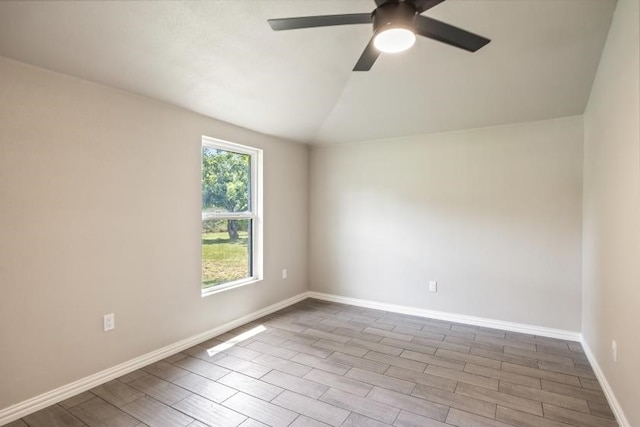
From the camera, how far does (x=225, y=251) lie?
362cm

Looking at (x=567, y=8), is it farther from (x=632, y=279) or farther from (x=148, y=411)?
(x=148, y=411)

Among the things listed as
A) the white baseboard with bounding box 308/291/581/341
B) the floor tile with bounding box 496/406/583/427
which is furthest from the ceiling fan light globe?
the white baseboard with bounding box 308/291/581/341

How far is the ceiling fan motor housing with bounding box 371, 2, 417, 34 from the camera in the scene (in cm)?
153

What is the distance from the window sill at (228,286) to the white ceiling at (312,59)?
5.76 feet

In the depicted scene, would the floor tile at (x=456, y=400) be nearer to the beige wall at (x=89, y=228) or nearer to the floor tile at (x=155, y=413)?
the floor tile at (x=155, y=413)

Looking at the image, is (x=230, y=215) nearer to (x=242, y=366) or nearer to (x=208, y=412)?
(x=242, y=366)

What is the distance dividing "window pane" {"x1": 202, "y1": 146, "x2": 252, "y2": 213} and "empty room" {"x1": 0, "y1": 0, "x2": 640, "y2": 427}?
1.2 inches

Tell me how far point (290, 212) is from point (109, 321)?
2448 mm

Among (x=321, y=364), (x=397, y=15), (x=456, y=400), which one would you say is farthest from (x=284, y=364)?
(x=397, y=15)

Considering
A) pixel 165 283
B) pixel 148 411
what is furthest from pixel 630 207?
pixel 165 283

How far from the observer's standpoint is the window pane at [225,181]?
3.36 metres

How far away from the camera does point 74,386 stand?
229 cm

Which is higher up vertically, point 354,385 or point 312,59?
point 312,59

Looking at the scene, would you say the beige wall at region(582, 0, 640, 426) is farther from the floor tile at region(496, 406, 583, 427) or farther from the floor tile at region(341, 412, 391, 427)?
the floor tile at region(341, 412, 391, 427)
